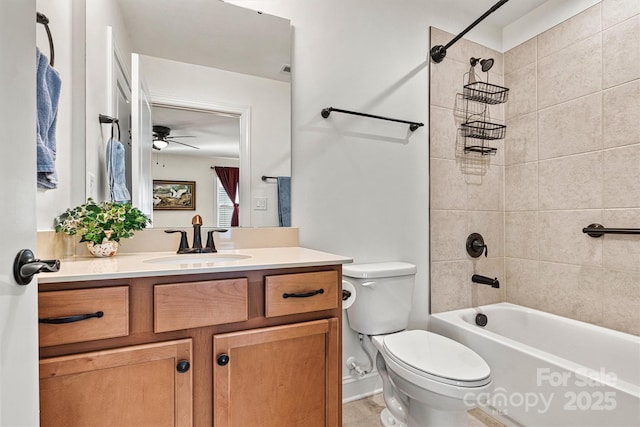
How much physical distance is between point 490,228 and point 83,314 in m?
2.38

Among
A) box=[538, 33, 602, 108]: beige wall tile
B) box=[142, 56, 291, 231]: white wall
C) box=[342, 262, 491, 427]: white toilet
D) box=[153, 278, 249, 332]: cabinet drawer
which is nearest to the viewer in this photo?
box=[153, 278, 249, 332]: cabinet drawer

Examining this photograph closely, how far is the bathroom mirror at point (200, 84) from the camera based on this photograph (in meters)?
1.44

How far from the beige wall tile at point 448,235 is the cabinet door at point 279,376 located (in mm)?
1161

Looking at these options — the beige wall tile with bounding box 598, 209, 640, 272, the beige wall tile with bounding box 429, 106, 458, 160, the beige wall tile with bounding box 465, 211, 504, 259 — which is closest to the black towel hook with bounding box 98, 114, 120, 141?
the beige wall tile with bounding box 429, 106, 458, 160

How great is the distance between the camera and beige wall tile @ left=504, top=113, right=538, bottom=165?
7.24 ft

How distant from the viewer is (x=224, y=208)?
1607 millimetres

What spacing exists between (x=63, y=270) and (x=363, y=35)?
184 cm

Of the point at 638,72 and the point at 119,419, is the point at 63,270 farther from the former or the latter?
the point at 638,72

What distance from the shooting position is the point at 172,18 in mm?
1510

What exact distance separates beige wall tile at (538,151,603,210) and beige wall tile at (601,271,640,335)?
0.41 m

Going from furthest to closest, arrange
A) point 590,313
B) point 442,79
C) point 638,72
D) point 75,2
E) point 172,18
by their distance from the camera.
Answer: point 442,79 → point 590,313 → point 638,72 → point 172,18 → point 75,2

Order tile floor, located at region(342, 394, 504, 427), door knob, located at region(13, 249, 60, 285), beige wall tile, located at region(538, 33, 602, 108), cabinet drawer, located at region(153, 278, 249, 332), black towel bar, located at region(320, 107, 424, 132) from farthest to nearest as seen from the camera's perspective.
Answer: beige wall tile, located at region(538, 33, 602, 108)
black towel bar, located at region(320, 107, 424, 132)
tile floor, located at region(342, 394, 504, 427)
cabinet drawer, located at region(153, 278, 249, 332)
door knob, located at region(13, 249, 60, 285)

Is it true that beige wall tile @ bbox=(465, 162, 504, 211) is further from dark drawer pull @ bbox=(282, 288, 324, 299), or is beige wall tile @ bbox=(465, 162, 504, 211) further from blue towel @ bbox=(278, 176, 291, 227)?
dark drawer pull @ bbox=(282, 288, 324, 299)

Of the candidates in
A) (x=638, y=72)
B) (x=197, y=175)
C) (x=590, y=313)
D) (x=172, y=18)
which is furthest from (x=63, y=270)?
(x=638, y=72)
